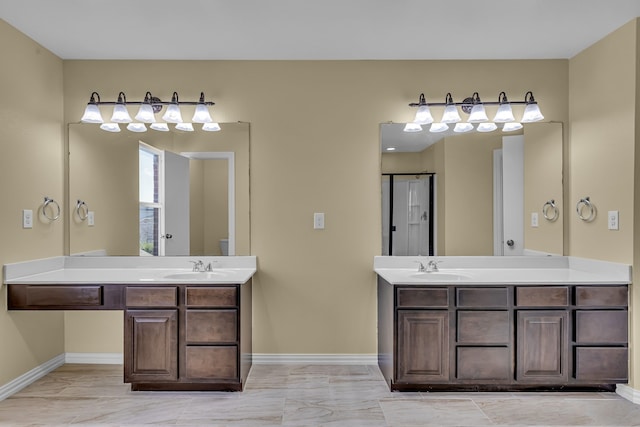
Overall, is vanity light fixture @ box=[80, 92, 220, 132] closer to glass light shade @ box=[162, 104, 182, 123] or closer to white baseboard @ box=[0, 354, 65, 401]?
glass light shade @ box=[162, 104, 182, 123]

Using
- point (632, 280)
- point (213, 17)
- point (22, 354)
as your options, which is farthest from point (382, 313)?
point (22, 354)

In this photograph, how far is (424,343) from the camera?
105 inches

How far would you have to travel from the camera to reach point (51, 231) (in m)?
3.11

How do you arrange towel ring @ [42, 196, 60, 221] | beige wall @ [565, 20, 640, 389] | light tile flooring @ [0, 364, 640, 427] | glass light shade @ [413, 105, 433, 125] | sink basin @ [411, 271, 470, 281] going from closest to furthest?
light tile flooring @ [0, 364, 640, 427] < beige wall @ [565, 20, 640, 389] < sink basin @ [411, 271, 470, 281] < towel ring @ [42, 196, 60, 221] < glass light shade @ [413, 105, 433, 125]

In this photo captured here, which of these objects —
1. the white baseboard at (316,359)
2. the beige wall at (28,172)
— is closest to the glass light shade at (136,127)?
the beige wall at (28,172)

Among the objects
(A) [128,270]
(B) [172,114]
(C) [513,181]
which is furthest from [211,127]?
(C) [513,181]

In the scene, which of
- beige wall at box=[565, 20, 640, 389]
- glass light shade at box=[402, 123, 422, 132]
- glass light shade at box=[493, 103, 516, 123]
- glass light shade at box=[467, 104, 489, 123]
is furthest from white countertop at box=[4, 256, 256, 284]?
beige wall at box=[565, 20, 640, 389]

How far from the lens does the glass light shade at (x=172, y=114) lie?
3109 millimetres

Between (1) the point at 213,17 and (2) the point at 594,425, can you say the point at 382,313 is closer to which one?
(2) the point at 594,425

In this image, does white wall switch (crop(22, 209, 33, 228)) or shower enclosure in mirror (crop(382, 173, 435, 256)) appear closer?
white wall switch (crop(22, 209, 33, 228))

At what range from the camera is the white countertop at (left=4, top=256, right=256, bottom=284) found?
8.87 ft

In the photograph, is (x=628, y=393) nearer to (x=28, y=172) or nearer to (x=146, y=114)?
(x=146, y=114)

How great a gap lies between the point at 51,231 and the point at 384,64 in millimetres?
2601

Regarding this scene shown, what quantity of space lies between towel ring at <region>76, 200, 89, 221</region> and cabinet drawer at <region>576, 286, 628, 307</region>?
3.30m
